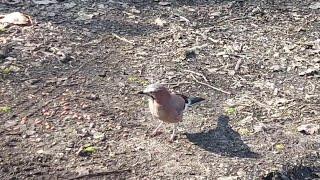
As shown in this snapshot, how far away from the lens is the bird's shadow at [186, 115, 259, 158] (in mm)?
4945

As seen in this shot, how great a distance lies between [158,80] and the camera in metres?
5.95

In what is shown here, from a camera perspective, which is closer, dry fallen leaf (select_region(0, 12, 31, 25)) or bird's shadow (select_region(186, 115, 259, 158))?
bird's shadow (select_region(186, 115, 259, 158))

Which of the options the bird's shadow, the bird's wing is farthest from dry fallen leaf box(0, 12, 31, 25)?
the bird's shadow

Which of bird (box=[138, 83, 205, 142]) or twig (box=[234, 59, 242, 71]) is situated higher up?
bird (box=[138, 83, 205, 142])

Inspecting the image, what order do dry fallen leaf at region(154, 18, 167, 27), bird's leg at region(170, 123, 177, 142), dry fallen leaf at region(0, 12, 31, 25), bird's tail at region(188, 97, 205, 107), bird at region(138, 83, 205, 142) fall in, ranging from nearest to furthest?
bird at region(138, 83, 205, 142)
bird's leg at region(170, 123, 177, 142)
bird's tail at region(188, 97, 205, 107)
dry fallen leaf at region(0, 12, 31, 25)
dry fallen leaf at region(154, 18, 167, 27)

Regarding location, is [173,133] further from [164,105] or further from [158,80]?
[158,80]

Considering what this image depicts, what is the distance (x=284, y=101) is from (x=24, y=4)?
3350 millimetres

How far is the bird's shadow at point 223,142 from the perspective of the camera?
16.2 ft

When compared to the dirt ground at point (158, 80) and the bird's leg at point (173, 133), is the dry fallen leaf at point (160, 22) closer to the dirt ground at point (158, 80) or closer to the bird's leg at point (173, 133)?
the dirt ground at point (158, 80)

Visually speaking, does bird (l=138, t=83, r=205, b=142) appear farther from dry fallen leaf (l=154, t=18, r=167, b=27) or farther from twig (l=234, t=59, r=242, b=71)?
dry fallen leaf (l=154, t=18, r=167, b=27)

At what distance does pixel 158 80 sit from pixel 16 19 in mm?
1876

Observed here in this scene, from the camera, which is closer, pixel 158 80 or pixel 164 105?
pixel 164 105

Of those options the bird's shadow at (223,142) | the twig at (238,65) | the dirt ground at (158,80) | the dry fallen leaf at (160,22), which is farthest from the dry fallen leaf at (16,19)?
the bird's shadow at (223,142)

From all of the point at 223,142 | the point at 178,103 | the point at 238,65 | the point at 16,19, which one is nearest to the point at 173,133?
the point at 178,103
